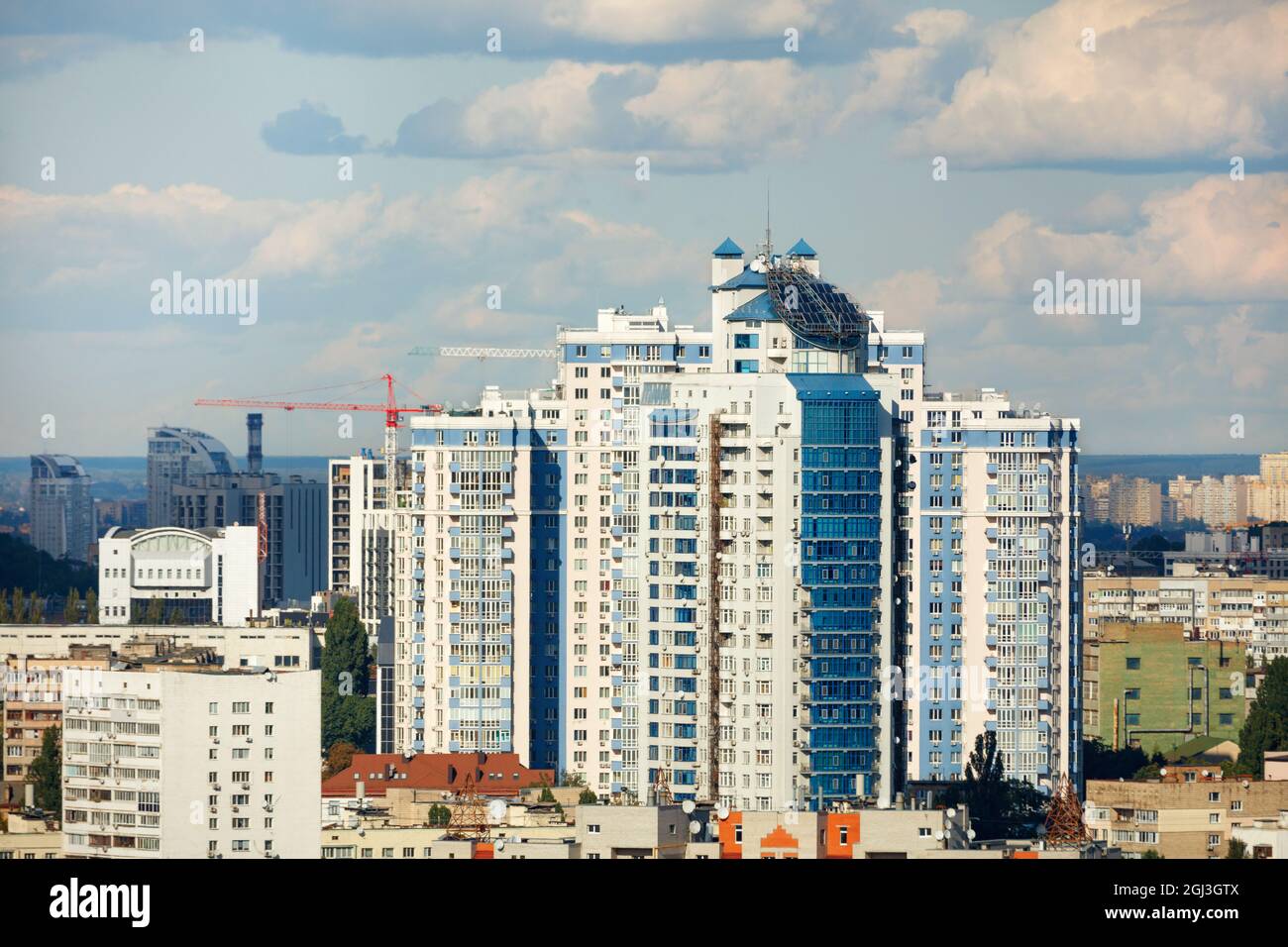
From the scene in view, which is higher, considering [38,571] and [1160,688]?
[38,571]

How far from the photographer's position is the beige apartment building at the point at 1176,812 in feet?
137

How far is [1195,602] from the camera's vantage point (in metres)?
82.7

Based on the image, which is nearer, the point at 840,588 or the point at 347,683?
the point at 840,588

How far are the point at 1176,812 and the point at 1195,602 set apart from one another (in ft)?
136

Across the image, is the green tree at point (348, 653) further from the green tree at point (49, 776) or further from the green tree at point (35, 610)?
the green tree at point (49, 776)

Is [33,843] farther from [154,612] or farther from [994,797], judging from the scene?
[154,612]

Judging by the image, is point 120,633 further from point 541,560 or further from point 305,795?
point 305,795

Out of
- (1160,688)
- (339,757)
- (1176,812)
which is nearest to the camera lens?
(1176,812)

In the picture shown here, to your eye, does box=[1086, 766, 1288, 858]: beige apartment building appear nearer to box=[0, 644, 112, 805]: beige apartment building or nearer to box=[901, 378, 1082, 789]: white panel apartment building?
box=[901, 378, 1082, 789]: white panel apartment building

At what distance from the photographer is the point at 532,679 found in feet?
176

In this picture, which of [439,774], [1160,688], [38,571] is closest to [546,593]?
[439,774]

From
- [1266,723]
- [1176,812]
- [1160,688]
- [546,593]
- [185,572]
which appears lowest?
[1176,812]

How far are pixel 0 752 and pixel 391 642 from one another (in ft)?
35.7


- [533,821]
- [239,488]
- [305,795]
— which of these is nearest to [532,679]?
[533,821]
